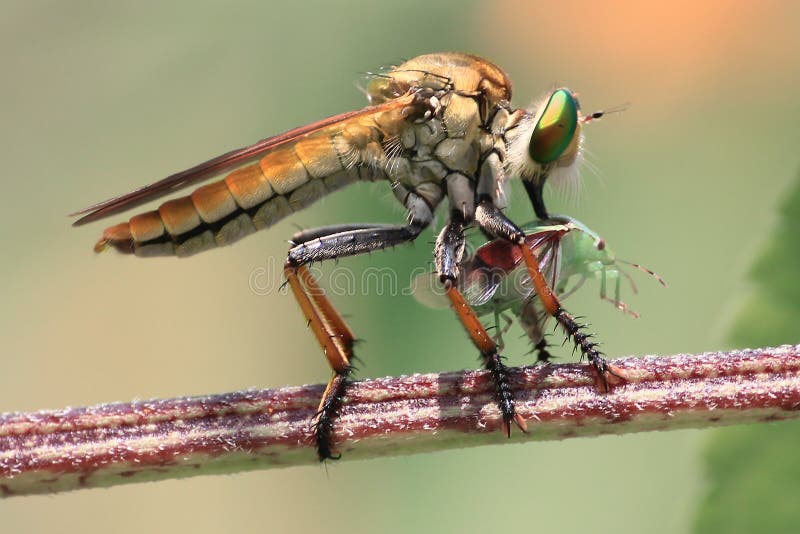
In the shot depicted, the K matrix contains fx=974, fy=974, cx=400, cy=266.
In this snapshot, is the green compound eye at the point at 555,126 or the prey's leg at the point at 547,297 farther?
the green compound eye at the point at 555,126

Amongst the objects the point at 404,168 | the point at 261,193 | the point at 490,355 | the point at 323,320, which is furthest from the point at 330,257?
the point at 490,355

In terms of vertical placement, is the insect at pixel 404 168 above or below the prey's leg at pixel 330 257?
above

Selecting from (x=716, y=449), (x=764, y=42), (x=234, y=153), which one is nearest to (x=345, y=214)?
Result: (x=234, y=153)

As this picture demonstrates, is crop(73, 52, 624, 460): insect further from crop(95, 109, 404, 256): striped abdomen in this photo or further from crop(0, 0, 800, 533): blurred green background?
crop(0, 0, 800, 533): blurred green background

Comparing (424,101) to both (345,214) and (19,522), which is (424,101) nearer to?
(345,214)

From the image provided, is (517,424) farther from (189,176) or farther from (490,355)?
(189,176)

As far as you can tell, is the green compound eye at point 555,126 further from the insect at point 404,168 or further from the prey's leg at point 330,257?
the prey's leg at point 330,257

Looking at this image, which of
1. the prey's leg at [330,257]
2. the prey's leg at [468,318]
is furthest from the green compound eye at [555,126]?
the prey's leg at [330,257]
